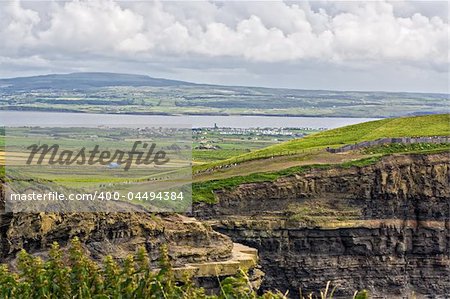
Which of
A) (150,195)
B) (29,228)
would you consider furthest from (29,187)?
(150,195)

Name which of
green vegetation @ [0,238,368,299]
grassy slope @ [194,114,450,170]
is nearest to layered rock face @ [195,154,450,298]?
grassy slope @ [194,114,450,170]

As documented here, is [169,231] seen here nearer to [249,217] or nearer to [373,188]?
[249,217]

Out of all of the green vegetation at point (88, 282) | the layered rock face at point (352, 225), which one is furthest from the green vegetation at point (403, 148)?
the green vegetation at point (88, 282)

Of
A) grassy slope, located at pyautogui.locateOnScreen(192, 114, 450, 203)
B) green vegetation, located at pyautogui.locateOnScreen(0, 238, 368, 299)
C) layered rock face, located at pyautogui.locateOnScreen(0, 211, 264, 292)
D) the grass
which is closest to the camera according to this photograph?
green vegetation, located at pyautogui.locateOnScreen(0, 238, 368, 299)

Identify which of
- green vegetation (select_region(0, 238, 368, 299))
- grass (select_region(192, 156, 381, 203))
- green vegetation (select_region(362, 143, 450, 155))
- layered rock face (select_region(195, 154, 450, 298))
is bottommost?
layered rock face (select_region(195, 154, 450, 298))

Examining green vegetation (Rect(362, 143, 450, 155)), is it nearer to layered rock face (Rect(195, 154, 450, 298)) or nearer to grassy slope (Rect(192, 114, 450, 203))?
grassy slope (Rect(192, 114, 450, 203))

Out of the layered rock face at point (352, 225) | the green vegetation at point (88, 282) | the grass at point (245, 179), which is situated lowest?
the layered rock face at point (352, 225)

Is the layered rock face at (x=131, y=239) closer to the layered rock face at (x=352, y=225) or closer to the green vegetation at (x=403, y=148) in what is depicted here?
the layered rock face at (x=352, y=225)
